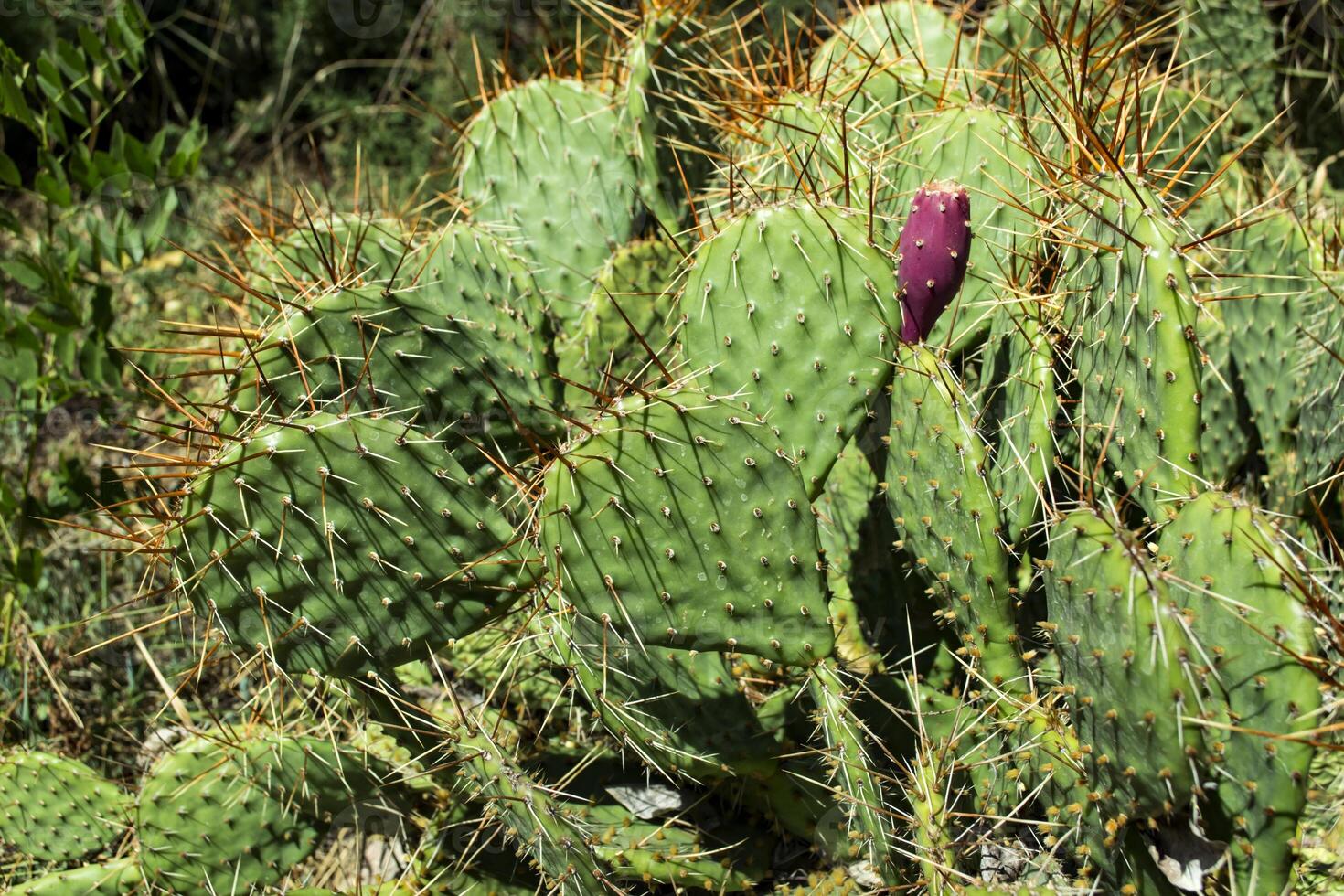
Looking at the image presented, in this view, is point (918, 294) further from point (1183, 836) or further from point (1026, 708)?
point (1183, 836)

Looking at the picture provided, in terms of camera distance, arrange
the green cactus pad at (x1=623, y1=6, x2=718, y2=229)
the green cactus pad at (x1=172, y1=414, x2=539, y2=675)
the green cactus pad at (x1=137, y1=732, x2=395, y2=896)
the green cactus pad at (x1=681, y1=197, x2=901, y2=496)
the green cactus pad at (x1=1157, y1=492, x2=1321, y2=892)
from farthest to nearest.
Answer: the green cactus pad at (x1=623, y1=6, x2=718, y2=229) → the green cactus pad at (x1=137, y1=732, x2=395, y2=896) → the green cactus pad at (x1=681, y1=197, x2=901, y2=496) → the green cactus pad at (x1=172, y1=414, x2=539, y2=675) → the green cactus pad at (x1=1157, y1=492, x2=1321, y2=892)

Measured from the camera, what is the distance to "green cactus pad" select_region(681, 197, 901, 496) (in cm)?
160

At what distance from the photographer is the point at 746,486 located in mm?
1501

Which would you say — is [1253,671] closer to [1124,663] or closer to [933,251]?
[1124,663]

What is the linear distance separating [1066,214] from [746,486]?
675mm

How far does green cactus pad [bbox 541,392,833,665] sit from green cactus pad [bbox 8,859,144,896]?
3.41 feet

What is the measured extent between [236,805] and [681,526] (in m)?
0.94

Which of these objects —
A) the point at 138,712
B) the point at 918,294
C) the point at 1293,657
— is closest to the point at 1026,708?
the point at 1293,657

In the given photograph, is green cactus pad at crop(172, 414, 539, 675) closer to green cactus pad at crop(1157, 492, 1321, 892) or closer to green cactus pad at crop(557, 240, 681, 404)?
green cactus pad at crop(557, 240, 681, 404)

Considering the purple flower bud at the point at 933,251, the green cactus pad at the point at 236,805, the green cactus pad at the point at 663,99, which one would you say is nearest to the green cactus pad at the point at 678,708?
the green cactus pad at the point at 236,805

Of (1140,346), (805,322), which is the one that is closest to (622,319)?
(805,322)

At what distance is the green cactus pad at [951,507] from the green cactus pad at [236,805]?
100 cm

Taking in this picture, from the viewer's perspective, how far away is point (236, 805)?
1826 millimetres

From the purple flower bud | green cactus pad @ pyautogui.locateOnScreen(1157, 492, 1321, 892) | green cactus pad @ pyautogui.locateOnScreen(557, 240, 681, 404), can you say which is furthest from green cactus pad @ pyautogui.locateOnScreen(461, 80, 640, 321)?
green cactus pad @ pyautogui.locateOnScreen(1157, 492, 1321, 892)
